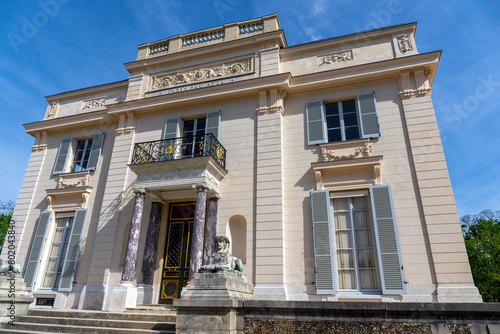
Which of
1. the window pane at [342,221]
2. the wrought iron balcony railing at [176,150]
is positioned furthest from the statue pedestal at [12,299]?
the window pane at [342,221]

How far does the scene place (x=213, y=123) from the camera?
1105 centimetres

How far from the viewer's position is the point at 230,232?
9672 millimetres

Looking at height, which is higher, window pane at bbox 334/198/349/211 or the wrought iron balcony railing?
the wrought iron balcony railing

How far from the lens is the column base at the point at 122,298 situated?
28.7 ft

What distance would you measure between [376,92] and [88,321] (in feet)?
32.7

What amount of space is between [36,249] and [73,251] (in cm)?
152

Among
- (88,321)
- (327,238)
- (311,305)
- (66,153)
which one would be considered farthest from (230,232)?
(66,153)

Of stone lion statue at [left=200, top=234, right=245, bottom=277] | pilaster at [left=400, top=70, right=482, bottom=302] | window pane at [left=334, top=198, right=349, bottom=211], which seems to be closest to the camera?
stone lion statue at [left=200, top=234, right=245, bottom=277]

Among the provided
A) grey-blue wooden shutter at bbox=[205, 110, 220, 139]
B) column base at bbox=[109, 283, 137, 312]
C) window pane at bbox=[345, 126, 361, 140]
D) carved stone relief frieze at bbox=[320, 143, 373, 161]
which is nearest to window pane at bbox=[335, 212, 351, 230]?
carved stone relief frieze at bbox=[320, 143, 373, 161]

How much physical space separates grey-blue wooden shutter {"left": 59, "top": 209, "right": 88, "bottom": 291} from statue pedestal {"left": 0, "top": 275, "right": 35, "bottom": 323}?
2147mm

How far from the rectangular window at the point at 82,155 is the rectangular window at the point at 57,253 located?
6.84 ft

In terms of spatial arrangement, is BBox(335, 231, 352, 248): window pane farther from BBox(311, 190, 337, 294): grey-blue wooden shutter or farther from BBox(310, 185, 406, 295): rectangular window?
BBox(311, 190, 337, 294): grey-blue wooden shutter

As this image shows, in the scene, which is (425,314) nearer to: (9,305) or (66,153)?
(9,305)

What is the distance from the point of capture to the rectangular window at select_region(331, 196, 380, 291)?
8211mm
